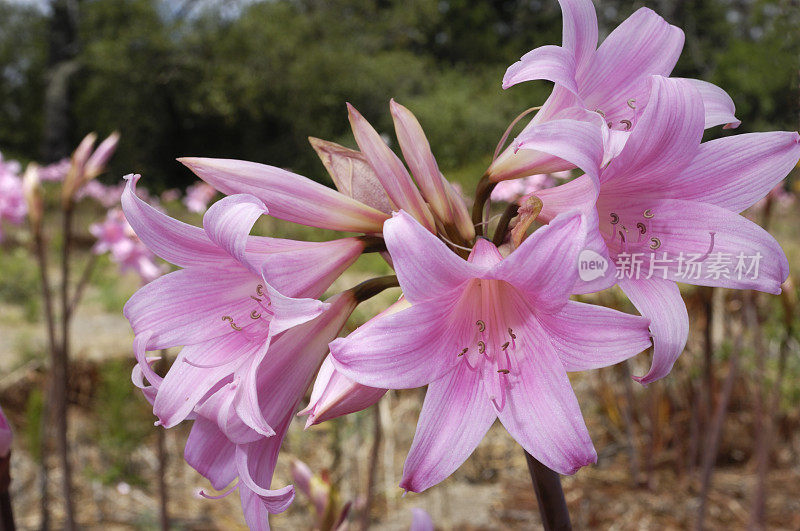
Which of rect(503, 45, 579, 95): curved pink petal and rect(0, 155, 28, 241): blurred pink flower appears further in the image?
rect(0, 155, 28, 241): blurred pink flower

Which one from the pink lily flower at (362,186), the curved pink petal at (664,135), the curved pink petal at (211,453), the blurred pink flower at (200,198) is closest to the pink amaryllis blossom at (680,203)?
the curved pink petal at (664,135)

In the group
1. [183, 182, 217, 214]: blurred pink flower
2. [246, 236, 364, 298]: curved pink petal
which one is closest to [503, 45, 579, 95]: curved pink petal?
[246, 236, 364, 298]: curved pink petal

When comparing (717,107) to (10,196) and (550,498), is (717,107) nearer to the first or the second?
(550,498)

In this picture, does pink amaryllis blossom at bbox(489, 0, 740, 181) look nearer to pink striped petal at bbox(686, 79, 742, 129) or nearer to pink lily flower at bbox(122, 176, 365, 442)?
pink striped petal at bbox(686, 79, 742, 129)

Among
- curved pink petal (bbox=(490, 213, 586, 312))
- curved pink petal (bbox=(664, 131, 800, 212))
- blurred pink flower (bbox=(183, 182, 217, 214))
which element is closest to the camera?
curved pink petal (bbox=(490, 213, 586, 312))

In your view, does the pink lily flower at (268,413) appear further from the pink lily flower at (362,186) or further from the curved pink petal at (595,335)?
the curved pink petal at (595,335)

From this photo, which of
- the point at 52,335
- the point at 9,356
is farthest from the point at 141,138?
the point at 52,335

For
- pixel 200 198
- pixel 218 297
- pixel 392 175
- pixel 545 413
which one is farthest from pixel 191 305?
pixel 200 198

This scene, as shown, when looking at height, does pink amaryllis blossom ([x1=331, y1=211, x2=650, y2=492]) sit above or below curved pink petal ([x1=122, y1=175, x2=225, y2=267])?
below
